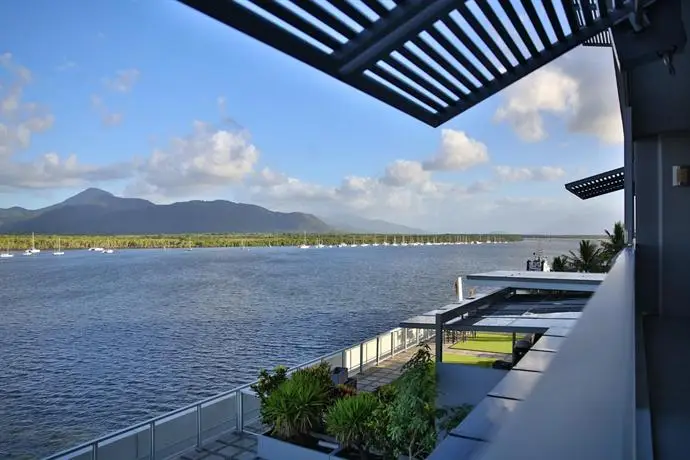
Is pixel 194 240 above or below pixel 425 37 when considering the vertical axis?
below

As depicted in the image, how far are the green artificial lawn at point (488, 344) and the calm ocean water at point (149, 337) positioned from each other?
8.57 m

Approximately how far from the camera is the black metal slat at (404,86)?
1.86 meters

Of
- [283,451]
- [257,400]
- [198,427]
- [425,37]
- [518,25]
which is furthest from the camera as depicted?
[257,400]

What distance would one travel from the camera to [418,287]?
47938 millimetres

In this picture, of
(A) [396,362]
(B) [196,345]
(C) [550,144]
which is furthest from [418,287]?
(A) [396,362]

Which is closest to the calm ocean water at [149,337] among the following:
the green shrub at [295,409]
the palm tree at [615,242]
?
the green shrub at [295,409]

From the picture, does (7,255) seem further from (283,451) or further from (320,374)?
(283,451)

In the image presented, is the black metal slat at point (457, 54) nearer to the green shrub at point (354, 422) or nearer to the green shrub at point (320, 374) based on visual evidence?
the green shrub at point (354, 422)

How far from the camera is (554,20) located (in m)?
2.29

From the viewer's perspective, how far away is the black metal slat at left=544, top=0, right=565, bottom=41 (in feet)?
6.92

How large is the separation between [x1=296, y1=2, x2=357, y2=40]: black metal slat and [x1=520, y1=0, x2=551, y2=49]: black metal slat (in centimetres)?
89

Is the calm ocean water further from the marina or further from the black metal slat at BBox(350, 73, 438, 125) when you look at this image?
the black metal slat at BBox(350, 73, 438, 125)

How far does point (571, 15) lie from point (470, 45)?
61 cm

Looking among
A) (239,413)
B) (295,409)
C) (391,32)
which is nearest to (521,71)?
(391,32)
